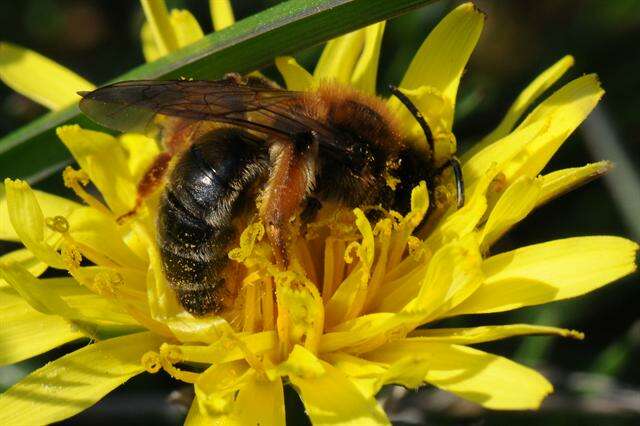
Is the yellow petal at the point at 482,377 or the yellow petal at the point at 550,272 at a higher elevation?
the yellow petal at the point at 550,272

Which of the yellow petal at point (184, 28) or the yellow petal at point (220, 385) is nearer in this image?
the yellow petal at point (220, 385)

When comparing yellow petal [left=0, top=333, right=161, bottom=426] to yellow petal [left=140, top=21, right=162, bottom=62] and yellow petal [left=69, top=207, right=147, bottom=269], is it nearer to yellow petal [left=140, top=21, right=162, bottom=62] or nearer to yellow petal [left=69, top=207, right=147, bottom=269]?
yellow petal [left=69, top=207, right=147, bottom=269]

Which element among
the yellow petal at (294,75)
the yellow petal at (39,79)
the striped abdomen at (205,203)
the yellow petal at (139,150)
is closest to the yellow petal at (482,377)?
the striped abdomen at (205,203)

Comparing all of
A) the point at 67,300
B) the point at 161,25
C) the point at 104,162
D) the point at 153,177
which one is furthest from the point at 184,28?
the point at 67,300

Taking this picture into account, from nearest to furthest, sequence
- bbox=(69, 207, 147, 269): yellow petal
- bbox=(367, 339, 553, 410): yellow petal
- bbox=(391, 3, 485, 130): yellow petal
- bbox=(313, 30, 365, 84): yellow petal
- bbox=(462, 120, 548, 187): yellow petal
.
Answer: bbox=(367, 339, 553, 410): yellow petal, bbox=(462, 120, 548, 187): yellow petal, bbox=(69, 207, 147, 269): yellow petal, bbox=(391, 3, 485, 130): yellow petal, bbox=(313, 30, 365, 84): yellow petal

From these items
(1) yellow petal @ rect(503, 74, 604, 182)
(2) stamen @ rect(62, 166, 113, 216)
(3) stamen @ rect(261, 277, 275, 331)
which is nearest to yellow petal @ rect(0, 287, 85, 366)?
(2) stamen @ rect(62, 166, 113, 216)

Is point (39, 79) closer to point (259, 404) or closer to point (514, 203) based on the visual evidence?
point (259, 404)

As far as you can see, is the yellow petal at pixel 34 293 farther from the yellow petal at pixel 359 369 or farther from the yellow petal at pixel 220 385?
the yellow petal at pixel 359 369

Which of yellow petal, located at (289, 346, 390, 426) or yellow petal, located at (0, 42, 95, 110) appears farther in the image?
yellow petal, located at (0, 42, 95, 110)
